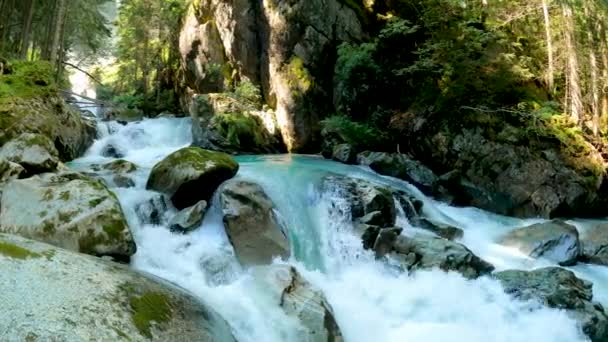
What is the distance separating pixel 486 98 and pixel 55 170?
35.9ft

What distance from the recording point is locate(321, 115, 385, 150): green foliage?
49.0ft

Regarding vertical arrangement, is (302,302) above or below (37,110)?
below

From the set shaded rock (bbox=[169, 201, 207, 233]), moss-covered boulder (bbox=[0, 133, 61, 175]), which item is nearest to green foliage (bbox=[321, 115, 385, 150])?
Answer: shaded rock (bbox=[169, 201, 207, 233])

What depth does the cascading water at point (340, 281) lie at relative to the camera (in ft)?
21.8

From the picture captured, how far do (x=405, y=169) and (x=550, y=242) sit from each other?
4698 mm

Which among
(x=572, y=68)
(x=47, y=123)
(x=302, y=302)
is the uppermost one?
(x=572, y=68)

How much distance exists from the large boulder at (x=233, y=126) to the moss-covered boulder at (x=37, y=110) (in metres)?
4.36

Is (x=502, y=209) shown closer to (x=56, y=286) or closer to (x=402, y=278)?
(x=402, y=278)

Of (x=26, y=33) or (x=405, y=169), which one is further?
(x=26, y=33)

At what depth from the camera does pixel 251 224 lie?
855 cm

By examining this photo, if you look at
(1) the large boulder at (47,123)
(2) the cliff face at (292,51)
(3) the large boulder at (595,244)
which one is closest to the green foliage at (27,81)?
(1) the large boulder at (47,123)

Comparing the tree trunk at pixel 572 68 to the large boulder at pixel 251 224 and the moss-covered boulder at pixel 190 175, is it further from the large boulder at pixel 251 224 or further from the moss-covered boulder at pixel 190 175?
the moss-covered boulder at pixel 190 175

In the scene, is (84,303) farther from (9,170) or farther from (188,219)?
(9,170)

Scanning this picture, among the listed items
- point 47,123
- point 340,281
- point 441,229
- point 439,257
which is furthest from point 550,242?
point 47,123
